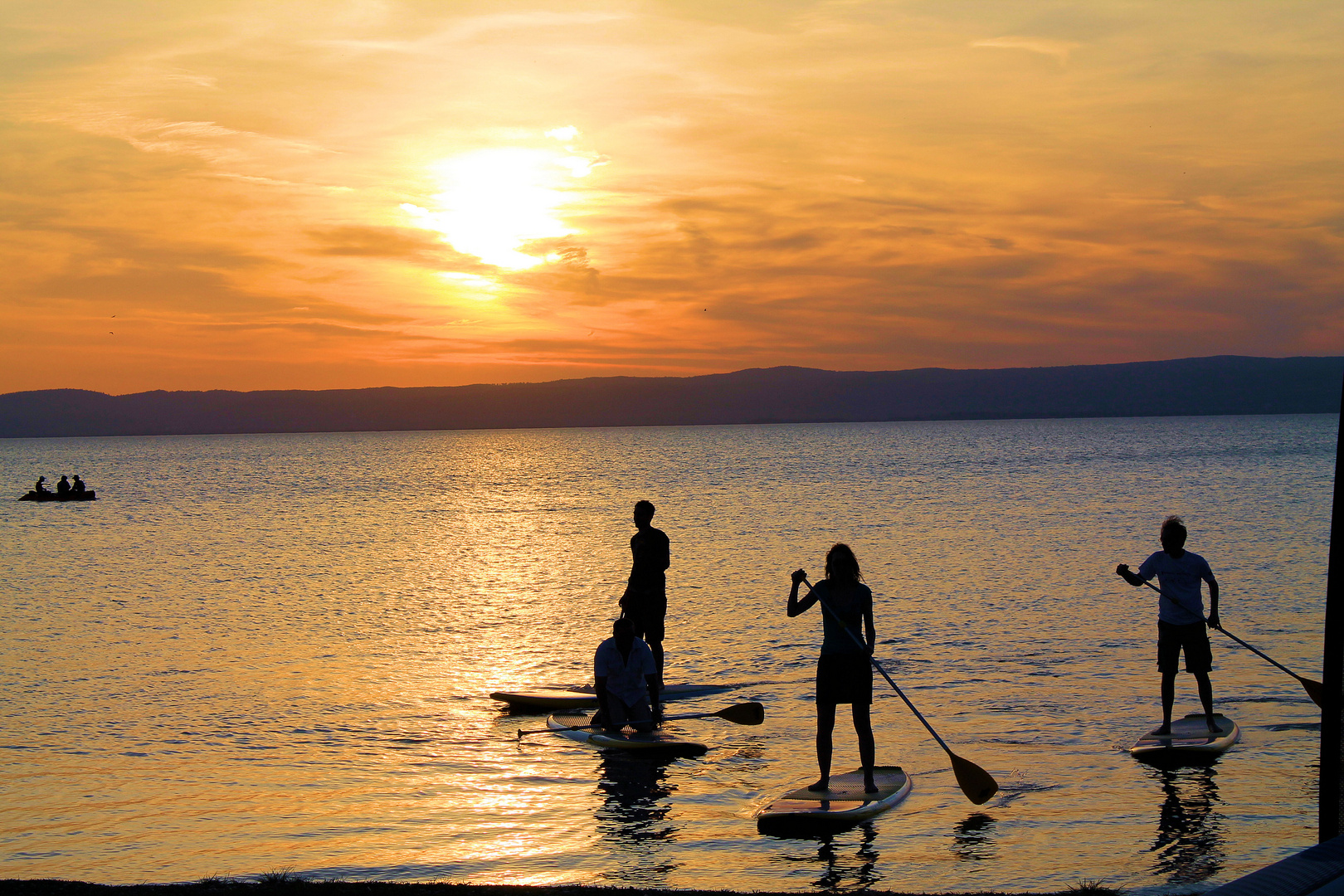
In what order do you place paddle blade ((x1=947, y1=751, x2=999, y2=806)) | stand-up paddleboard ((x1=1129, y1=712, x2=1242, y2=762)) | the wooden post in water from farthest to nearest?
stand-up paddleboard ((x1=1129, y1=712, x2=1242, y2=762)) < paddle blade ((x1=947, y1=751, x2=999, y2=806)) < the wooden post in water

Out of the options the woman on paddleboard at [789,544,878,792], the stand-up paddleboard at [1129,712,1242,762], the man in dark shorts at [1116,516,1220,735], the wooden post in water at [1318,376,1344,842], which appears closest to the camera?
the wooden post in water at [1318,376,1344,842]

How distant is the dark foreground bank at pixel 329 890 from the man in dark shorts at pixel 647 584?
19.3 ft

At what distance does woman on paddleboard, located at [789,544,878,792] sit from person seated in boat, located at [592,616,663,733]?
2880 mm

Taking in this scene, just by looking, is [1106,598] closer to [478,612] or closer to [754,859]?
[478,612]

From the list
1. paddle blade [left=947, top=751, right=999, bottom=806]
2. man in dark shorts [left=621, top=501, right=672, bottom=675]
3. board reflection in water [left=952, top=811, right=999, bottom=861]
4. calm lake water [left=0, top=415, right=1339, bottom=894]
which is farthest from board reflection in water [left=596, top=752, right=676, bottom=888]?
paddle blade [left=947, top=751, right=999, bottom=806]

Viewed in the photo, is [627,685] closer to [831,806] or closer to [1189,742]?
[831,806]

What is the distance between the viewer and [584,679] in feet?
54.2

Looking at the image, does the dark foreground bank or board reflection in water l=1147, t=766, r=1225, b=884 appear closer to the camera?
the dark foreground bank

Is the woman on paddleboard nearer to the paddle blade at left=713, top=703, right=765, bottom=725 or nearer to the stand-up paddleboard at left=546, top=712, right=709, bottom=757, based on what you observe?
the stand-up paddleboard at left=546, top=712, right=709, bottom=757

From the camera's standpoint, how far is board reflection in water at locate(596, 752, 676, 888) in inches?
314

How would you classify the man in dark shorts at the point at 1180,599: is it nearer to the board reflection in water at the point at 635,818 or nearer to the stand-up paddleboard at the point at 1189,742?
the stand-up paddleboard at the point at 1189,742

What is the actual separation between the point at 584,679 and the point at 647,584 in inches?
154

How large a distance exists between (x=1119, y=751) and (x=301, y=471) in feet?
386

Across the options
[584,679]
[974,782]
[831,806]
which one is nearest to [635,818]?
[831,806]
